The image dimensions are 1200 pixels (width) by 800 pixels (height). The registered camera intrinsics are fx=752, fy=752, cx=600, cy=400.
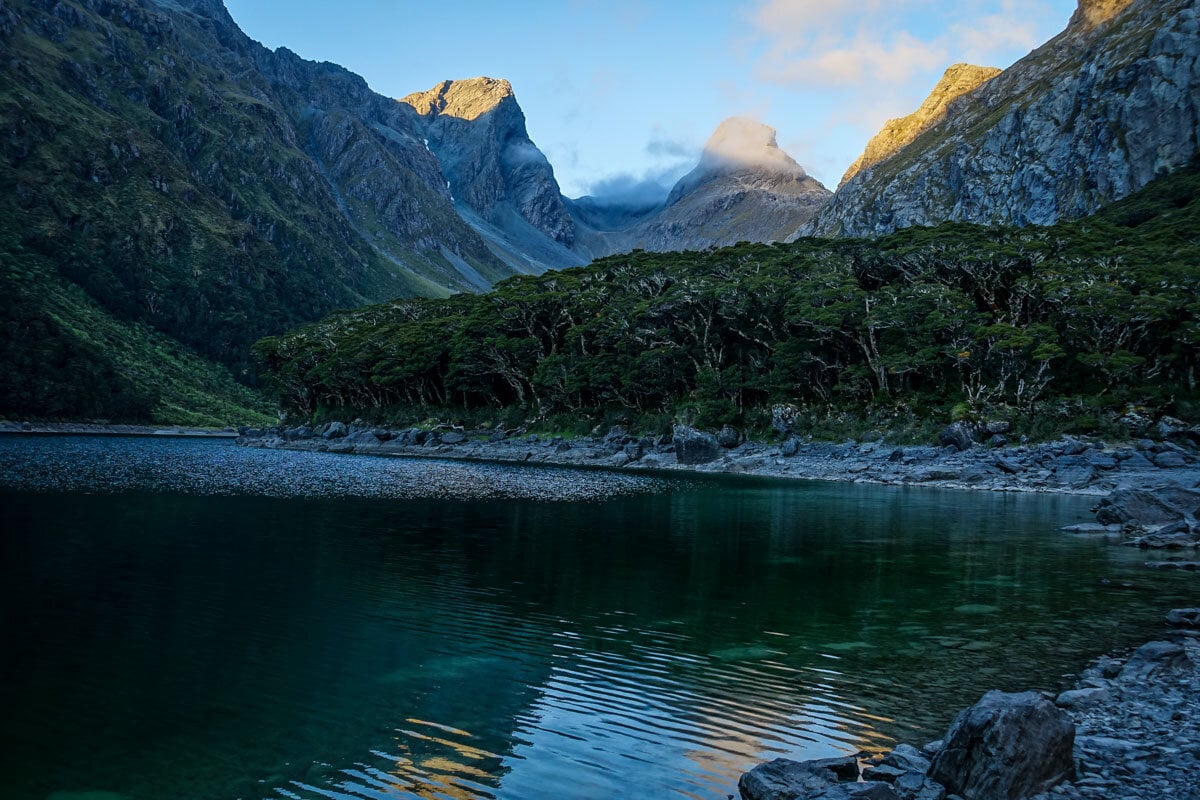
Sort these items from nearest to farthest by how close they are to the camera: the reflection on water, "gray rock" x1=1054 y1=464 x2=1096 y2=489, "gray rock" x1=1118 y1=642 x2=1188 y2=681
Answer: the reflection on water → "gray rock" x1=1118 y1=642 x2=1188 y2=681 → "gray rock" x1=1054 y1=464 x2=1096 y2=489

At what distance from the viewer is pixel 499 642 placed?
57.9 feet

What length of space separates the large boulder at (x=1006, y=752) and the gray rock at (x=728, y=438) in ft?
244

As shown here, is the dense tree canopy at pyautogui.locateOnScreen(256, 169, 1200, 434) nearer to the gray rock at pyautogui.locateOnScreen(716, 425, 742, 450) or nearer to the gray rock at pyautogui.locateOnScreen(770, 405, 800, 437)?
the gray rock at pyautogui.locateOnScreen(716, 425, 742, 450)

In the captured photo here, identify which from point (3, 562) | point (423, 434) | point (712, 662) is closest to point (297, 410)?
point (423, 434)

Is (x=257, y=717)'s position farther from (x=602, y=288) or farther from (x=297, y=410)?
(x=297, y=410)

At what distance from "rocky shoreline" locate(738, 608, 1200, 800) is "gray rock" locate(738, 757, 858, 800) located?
0.01 m

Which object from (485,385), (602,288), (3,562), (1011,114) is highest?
(1011,114)

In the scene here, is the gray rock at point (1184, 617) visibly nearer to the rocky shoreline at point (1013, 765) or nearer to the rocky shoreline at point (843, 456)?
the rocky shoreline at point (1013, 765)

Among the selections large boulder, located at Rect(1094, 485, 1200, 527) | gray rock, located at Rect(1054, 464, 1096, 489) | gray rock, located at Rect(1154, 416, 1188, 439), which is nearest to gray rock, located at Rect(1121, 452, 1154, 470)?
gray rock, located at Rect(1054, 464, 1096, 489)

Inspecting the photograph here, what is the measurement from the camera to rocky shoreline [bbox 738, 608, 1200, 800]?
966 centimetres

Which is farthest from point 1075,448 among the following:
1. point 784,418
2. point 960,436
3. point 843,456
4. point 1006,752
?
point 1006,752

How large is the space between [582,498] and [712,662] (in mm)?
34032

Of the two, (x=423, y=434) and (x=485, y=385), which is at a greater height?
(x=485, y=385)

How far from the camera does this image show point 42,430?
395 feet
